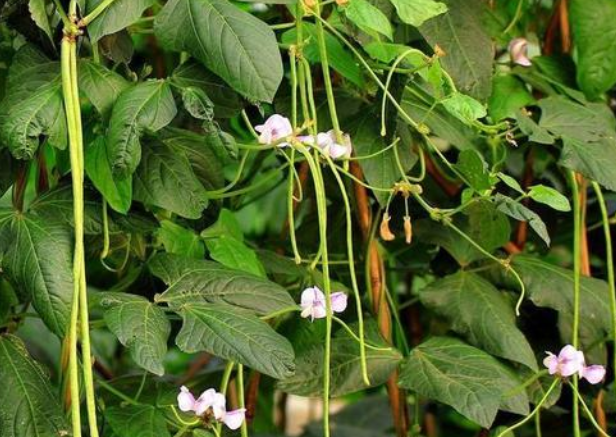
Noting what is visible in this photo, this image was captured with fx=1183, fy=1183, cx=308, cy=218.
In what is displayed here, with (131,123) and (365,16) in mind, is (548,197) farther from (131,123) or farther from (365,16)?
(131,123)

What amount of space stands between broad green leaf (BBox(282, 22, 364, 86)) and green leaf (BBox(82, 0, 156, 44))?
187 millimetres

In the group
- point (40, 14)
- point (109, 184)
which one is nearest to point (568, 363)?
point (109, 184)

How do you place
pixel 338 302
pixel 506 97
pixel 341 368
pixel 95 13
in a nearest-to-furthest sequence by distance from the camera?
pixel 95 13 < pixel 338 302 < pixel 341 368 < pixel 506 97

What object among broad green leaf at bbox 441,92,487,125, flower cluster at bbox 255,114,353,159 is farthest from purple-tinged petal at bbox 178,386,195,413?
broad green leaf at bbox 441,92,487,125

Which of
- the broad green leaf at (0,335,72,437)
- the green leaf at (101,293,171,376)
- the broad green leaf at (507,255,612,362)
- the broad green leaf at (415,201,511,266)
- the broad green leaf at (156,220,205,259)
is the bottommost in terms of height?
the broad green leaf at (507,255,612,362)

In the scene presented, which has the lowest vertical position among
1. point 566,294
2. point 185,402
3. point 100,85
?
point 566,294

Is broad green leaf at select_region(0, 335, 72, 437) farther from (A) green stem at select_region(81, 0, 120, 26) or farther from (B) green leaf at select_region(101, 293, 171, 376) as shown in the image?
(A) green stem at select_region(81, 0, 120, 26)

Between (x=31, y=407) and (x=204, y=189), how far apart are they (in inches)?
8.9

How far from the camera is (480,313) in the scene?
44.2 inches

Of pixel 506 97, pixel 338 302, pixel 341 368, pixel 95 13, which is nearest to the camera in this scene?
pixel 95 13

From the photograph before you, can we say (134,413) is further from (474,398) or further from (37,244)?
(474,398)

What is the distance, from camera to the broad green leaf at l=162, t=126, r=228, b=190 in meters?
1.04

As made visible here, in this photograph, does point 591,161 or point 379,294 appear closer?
point 591,161

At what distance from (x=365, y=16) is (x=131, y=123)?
0.20 meters
